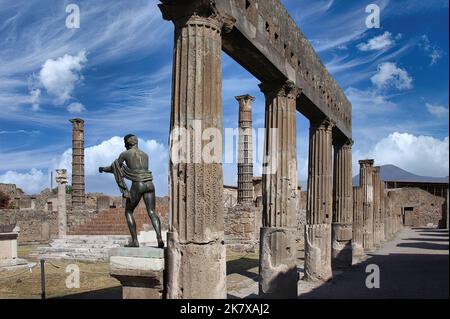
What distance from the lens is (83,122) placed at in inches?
1057

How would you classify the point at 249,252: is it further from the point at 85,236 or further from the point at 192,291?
the point at 192,291

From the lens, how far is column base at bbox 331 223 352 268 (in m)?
14.4

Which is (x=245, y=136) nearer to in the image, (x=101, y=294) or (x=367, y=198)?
(x=367, y=198)

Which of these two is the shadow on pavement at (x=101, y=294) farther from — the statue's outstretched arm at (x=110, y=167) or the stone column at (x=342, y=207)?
the stone column at (x=342, y=207)

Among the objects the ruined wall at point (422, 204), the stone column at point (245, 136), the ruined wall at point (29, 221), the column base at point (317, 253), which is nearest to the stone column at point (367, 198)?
the stone column at point (245, 136)

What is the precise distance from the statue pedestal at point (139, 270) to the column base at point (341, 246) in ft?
32.0

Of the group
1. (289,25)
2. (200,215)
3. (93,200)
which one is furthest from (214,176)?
(93,200)

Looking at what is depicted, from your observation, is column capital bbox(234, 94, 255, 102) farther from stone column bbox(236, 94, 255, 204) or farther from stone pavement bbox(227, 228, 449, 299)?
stone pavement bbox(227, 228, 449, 299)

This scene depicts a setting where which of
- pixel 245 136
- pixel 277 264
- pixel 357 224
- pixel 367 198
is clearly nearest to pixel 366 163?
pixel 367 198

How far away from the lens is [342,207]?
49.6 feet

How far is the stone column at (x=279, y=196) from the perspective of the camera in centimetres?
862
